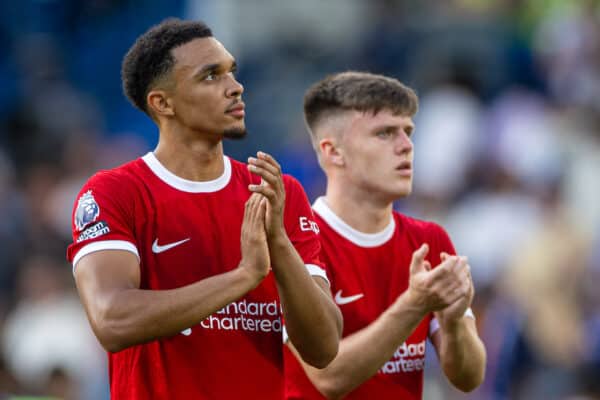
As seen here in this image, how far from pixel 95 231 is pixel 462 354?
2.07 m

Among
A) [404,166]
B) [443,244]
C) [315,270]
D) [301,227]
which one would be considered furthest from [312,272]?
[443,244]

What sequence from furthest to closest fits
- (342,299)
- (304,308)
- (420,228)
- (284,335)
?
1. (420,228)
2. (342,299)
3. (284,335)
4. (304,308)

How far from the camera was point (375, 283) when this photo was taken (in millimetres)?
6281

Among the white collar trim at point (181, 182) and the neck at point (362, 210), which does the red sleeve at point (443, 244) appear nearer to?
the neck at point (362, 210)

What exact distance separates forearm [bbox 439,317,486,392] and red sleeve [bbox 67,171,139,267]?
181 cm

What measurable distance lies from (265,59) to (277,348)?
974 centimetres

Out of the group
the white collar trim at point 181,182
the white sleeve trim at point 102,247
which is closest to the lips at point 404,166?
the white collar trim at point 181,182

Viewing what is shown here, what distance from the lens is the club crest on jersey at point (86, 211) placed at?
501 centimetres

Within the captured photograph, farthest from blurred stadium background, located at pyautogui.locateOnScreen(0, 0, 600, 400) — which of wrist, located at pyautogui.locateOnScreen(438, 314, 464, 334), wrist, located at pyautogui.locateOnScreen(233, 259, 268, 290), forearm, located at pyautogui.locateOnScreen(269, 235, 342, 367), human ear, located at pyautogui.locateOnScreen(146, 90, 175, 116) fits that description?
wrist, located at pyautogui.locateOnScreen(233, 259, 268, 290)

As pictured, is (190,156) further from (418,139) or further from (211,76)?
(418,139)

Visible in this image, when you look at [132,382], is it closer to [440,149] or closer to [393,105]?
[393,105]

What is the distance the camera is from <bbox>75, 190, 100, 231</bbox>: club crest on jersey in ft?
16.4

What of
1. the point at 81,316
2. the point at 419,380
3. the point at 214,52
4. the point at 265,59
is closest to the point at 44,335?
the point at 81,316

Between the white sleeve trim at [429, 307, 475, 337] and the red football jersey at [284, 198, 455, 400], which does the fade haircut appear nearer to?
the red football jersey at [284, 198, 455, 400]
